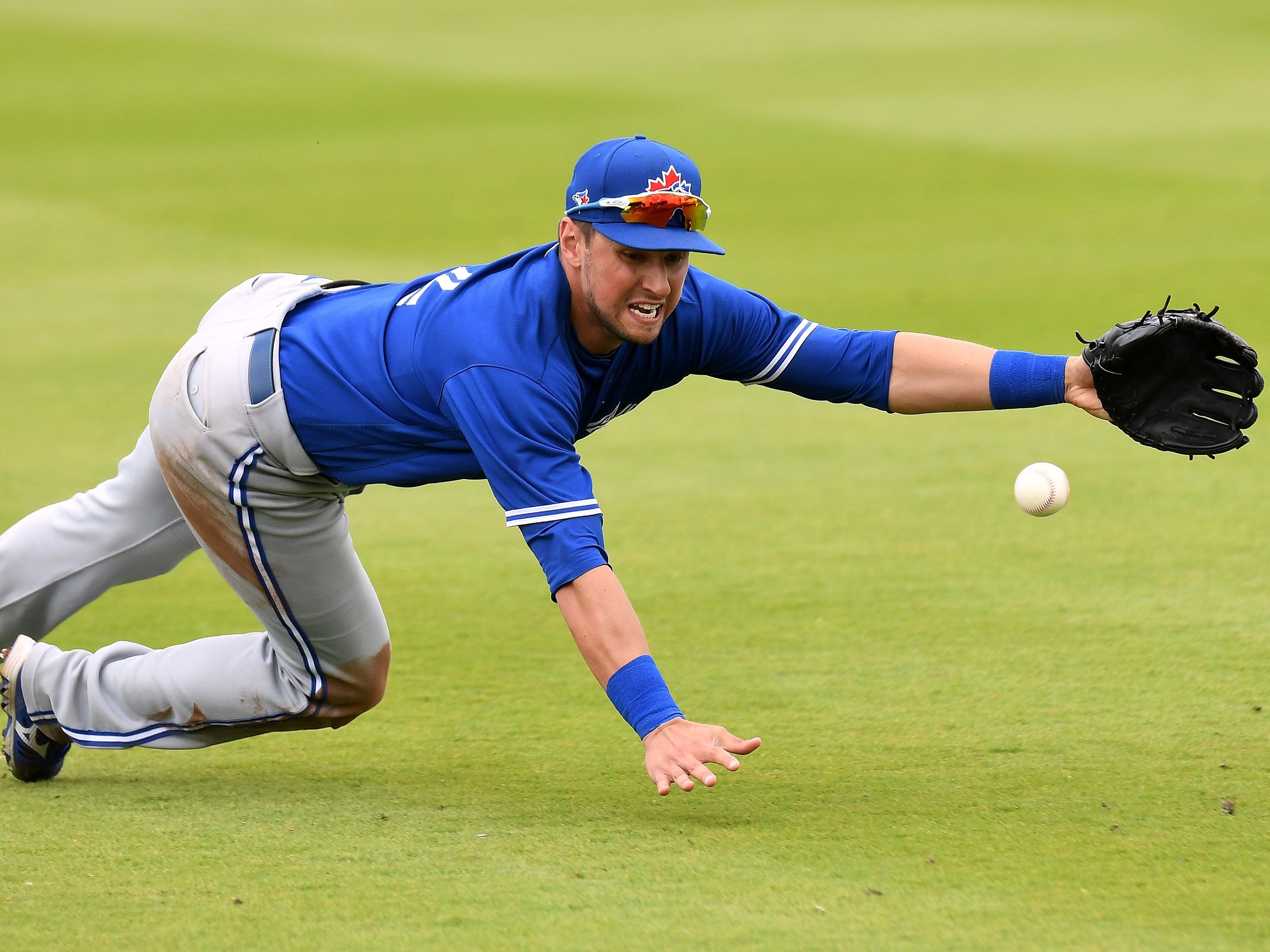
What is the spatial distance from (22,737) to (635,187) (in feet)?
7.44

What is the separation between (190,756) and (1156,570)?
12.0ft

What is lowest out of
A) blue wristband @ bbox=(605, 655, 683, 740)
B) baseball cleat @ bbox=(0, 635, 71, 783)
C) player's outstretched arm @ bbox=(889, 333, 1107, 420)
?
baseball cleat @ bbox=(0, 635, 71, 783)

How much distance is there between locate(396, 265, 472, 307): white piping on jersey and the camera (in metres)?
4.01

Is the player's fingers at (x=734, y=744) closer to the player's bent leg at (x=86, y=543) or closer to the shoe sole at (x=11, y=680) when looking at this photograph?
the player's bent leg at (x=86, y=543)

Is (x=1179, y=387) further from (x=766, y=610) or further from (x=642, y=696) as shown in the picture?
(x=766, y=610)

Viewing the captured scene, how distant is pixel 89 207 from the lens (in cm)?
1645

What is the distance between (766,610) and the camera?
19.7ft

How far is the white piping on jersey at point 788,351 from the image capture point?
14.0 feet

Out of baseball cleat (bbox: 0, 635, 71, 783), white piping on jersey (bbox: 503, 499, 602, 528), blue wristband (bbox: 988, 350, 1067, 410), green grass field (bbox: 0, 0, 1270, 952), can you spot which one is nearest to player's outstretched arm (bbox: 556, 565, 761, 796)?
white piping on jersey (bbox: 503, 499, 602, 528)

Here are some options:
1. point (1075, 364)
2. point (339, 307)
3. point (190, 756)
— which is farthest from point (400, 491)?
point (1075, 364)

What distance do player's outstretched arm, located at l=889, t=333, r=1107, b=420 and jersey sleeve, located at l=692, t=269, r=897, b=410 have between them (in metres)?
0.04

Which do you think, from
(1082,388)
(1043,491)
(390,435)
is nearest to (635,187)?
(390,435)

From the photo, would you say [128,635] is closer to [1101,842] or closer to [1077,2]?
[1101,842]

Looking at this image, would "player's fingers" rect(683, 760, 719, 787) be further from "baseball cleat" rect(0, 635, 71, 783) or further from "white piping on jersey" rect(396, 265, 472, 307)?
"baseball cleat" rect(0, 635, 71, 783)
